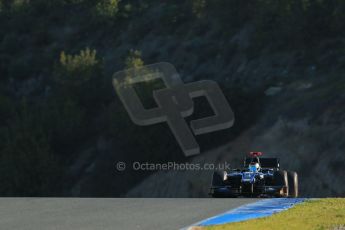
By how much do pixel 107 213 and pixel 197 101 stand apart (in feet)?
112

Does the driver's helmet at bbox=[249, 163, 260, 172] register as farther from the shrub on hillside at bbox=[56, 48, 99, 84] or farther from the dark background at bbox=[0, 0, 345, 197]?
the shrub on hillside at bbox=[56, 48, 99, 84]

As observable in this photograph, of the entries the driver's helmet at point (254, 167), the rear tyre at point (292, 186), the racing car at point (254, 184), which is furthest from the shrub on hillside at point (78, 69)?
the rear tyre at point (292, 186)

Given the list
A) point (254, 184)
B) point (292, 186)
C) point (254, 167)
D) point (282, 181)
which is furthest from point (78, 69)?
point (282, 181)

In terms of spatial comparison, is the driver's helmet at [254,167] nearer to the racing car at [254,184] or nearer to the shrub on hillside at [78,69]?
the racing car at [254,184]

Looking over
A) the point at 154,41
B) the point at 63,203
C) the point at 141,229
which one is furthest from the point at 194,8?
the point at 141,229

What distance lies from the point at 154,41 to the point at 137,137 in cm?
1646

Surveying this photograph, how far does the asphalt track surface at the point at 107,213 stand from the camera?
1480 centimetres

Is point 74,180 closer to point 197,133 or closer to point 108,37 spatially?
point 197,133

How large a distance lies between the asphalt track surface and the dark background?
2227 cm

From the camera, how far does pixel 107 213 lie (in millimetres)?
17281

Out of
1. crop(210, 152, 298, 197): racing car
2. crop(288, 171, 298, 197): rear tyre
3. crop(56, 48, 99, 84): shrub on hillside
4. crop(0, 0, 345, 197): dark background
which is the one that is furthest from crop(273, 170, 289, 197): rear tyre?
crop(56, 48, 99, 84): shrub on hillside

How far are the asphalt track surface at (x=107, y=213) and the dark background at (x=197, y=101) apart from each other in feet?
73.1

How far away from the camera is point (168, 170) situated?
161 ft

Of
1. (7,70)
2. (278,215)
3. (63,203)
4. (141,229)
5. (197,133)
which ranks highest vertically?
(141,229)
